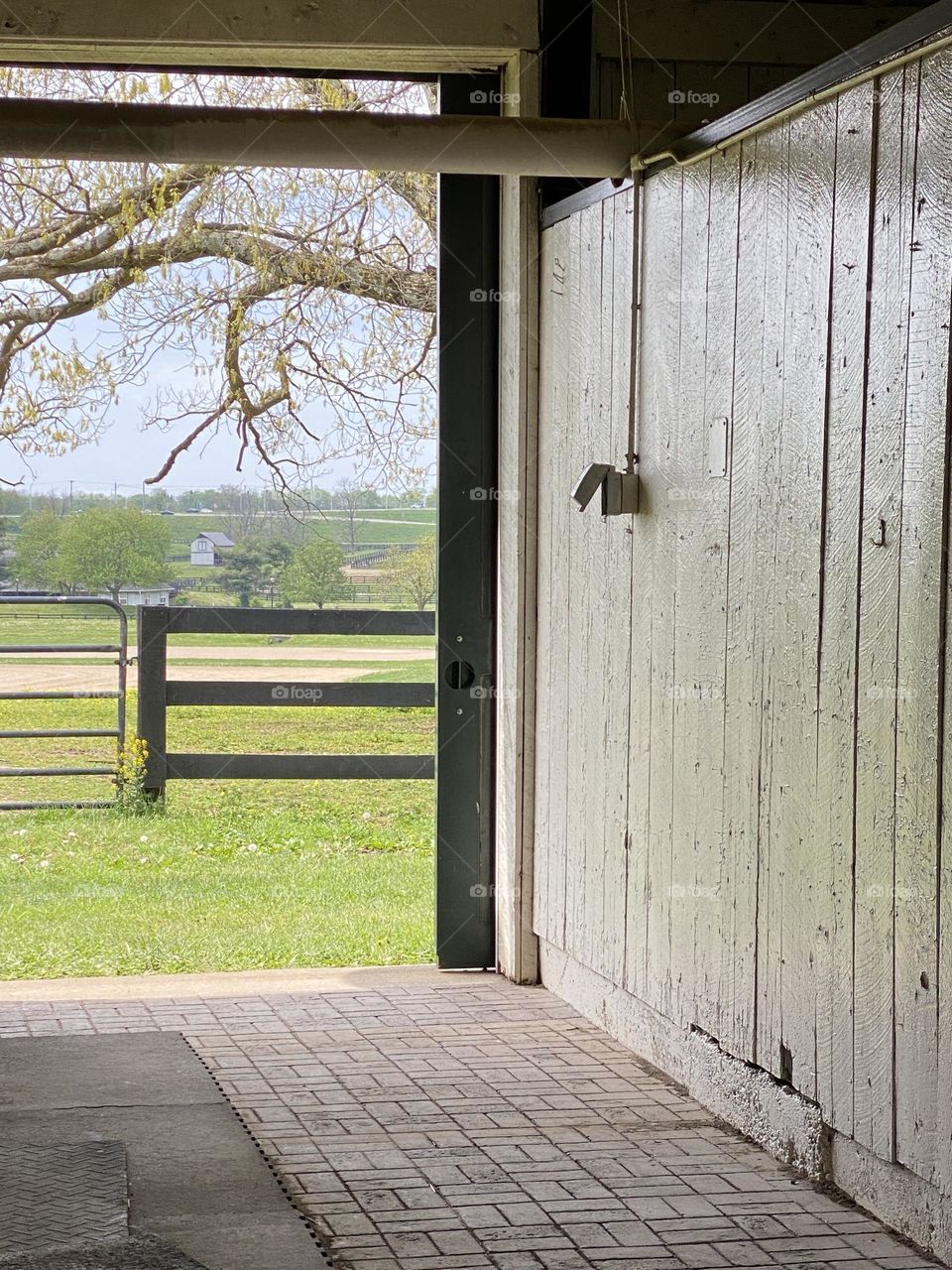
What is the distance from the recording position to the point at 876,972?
2.49 m

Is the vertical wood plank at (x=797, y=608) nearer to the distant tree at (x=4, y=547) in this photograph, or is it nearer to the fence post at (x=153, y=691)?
the fence post at (x=153, y=691)

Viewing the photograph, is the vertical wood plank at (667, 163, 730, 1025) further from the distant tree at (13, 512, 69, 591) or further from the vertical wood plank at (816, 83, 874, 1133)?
the distant tree at (13, 512, 69, 591)

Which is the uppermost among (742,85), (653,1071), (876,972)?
(742,85)

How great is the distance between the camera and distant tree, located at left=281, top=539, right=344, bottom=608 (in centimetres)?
826

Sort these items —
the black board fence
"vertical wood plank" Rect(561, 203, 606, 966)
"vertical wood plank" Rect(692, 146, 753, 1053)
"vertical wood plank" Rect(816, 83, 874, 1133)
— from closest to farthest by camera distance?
"vertical wood plank" Rect(816, 83, 874, 1133) < "vertical wood plank" Rect(692, 146, 753, 1053) < "vertical wood plank" Rect(561, 203, 606, 966) < the black board fence

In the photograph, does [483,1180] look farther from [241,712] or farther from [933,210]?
[241,712]

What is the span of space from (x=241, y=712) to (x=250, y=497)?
68.7 inches

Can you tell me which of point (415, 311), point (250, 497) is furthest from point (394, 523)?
point (415, 311)
